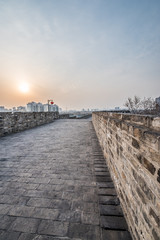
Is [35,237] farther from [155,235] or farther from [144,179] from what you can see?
[144,179]

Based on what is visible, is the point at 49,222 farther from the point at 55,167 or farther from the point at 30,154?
the point at 30,154

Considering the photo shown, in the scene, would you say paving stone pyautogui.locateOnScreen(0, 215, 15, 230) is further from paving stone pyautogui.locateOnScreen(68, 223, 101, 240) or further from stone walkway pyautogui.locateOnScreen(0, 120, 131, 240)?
paving stone pyautogui.locateOnScreen(68, 223, 101, 240)

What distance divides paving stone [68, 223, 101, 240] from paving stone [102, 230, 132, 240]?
80 mm

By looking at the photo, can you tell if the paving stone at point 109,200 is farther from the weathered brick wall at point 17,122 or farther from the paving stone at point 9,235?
the weathered brick wall at point 17,122

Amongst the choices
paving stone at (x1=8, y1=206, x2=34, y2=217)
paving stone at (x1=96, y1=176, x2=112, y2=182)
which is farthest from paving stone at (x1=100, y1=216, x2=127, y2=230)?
paving stone at (x1=8, y1=206, x2=34, y2=217)

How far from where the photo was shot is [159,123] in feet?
2.97

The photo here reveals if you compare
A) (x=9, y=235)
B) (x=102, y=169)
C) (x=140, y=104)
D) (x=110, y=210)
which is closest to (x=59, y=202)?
(x=9, y=235)

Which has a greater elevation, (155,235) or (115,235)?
(155,235)

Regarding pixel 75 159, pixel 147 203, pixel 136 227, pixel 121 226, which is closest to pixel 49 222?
pixel 121 226

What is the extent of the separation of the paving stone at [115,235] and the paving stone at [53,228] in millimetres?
479

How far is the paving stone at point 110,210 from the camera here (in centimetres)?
154

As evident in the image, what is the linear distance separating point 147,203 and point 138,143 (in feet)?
1.66

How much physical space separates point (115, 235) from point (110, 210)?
1.04 feet

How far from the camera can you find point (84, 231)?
1322 millimetres
